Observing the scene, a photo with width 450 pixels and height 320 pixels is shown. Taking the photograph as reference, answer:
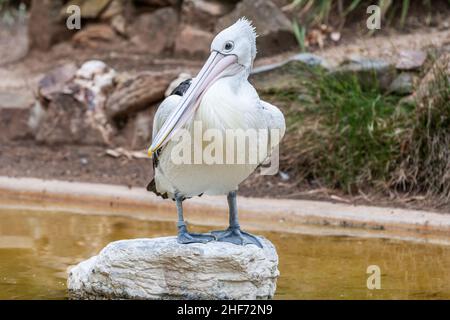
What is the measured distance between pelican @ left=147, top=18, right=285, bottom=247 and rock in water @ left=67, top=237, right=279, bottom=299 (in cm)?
10

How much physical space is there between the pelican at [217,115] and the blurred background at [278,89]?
2921 mm

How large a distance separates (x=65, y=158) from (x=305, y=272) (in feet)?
13.3

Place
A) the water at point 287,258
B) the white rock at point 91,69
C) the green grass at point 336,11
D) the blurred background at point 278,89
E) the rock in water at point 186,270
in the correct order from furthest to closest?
the green grass at point 336,11 → the white rock at point 91,69 → the blurred background at point 278,89 → the water at point 287,258 → the rock in water at point 186,270

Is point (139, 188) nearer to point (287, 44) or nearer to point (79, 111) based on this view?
point (79, 111)

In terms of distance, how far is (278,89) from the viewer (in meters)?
8.80

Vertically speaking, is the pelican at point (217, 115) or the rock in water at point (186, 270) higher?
the pelican at point (217, 115)

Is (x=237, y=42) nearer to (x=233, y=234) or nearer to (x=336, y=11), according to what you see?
(x=233, y=234)

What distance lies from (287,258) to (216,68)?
6.27ft

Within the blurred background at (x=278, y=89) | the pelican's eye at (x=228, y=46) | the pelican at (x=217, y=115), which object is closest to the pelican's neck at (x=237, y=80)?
the pelican at (x=217, y=115)

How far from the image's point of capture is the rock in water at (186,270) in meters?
5.02

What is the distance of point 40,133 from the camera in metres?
9.86

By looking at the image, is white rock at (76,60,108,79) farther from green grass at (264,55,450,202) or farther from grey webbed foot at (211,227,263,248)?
grey webbed foot at (211,227,263,248)

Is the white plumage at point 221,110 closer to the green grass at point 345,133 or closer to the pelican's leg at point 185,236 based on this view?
the pelican's leg at point 185,236

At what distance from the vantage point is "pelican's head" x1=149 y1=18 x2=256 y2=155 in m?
4.79
